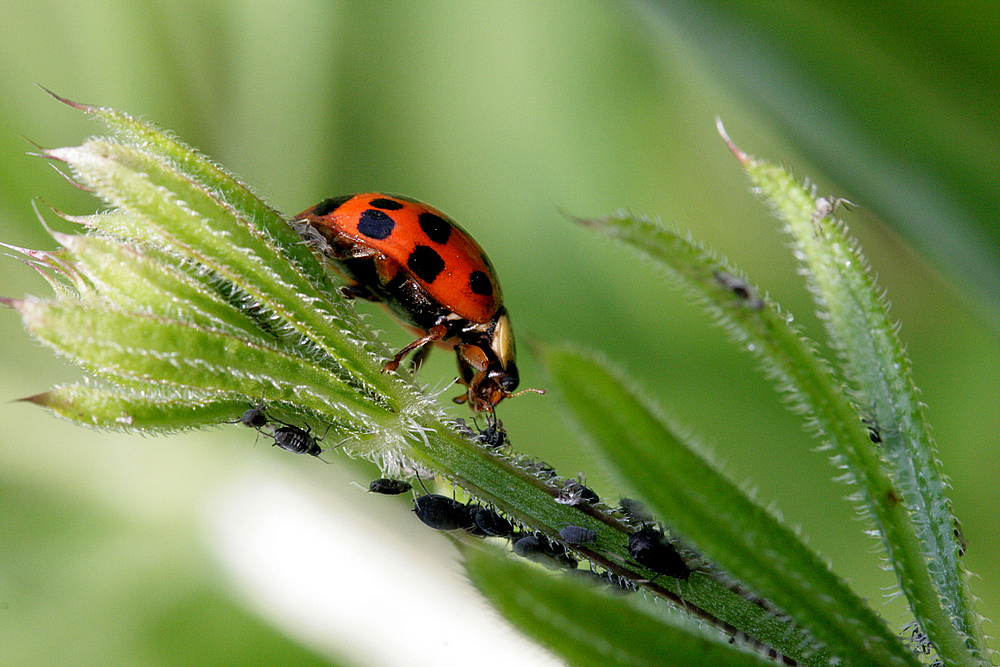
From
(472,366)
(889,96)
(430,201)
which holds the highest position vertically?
(430,201)

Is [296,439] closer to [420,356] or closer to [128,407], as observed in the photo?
[128,407]

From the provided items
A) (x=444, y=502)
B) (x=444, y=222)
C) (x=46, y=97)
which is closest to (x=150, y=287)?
(x=444, y=502)

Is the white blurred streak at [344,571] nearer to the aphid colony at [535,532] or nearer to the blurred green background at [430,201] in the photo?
the blurred green background at [430,201]

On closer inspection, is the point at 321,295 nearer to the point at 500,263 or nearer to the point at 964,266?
the point at 964,266

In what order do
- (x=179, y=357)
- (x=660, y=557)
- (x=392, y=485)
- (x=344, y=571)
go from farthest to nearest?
(x=344, y=571) < (x=392, y=485) < (x=660, y=557) < (x=179, y=357)

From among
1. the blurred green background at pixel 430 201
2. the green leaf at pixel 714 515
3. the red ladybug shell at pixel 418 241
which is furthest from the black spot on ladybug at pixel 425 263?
the blurred green background at pixel 430 201

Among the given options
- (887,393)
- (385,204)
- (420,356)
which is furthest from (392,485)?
(887,393)
